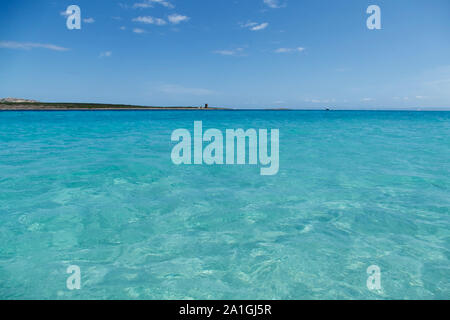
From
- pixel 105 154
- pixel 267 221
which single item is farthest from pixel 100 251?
pixel 105 154

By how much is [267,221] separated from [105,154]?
11.6 m

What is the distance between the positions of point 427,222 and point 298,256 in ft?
12.3

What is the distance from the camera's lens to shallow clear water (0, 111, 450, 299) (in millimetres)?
3918

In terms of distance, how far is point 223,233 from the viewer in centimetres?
551

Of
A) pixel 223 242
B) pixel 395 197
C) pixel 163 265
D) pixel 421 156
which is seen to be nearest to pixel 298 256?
pixel 223 242

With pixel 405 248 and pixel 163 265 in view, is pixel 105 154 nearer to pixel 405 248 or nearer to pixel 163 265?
pixel 163 265

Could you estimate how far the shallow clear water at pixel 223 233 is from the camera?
392 cm
